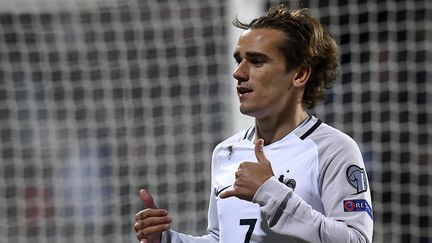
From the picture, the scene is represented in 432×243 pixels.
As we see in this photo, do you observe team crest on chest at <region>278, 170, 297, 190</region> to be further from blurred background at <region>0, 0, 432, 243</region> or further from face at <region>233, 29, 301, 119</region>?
blurred background at <region>0, 0, 432, 243</region>

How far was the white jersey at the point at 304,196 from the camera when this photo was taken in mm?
1887

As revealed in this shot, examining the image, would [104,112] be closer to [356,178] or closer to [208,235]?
[208,235]

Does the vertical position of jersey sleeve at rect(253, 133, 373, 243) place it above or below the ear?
below

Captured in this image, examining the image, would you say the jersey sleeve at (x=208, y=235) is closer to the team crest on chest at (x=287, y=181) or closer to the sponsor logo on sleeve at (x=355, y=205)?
the team crest on chest at (x=287, y=181)

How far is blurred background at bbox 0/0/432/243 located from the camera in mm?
4492

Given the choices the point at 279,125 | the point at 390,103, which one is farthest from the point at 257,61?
the point at 390,103

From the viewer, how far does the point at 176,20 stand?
471cm

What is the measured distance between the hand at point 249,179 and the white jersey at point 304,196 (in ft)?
0.05

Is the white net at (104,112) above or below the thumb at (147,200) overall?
below

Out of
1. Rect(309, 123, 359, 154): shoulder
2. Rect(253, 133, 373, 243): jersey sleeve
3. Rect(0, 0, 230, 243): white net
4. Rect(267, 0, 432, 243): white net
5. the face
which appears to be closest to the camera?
Rect(253, 133, 373, 243): jersey sleeve

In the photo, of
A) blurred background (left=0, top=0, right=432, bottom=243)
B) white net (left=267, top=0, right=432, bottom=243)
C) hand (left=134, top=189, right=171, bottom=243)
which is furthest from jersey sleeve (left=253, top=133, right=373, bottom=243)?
white net (left=267, top=0, right=432, bottom=243)

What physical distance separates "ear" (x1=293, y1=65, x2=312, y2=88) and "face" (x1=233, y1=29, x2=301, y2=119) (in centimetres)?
2

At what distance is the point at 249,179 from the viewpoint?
6.26 feet

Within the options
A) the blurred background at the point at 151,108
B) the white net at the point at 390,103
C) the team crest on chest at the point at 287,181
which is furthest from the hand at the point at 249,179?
the white net at the point at 390,103
